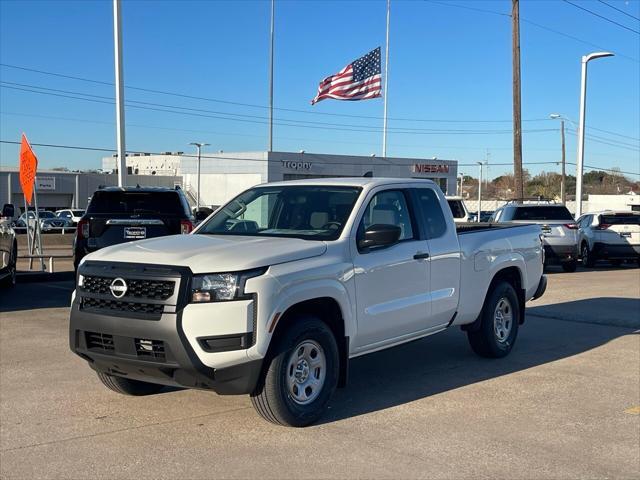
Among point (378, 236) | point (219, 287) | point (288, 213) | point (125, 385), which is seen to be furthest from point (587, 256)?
point (219, 287)

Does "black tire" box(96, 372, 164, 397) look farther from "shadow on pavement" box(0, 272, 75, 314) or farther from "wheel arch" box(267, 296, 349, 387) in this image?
"shadow on pavement" box(0, 272, 75, 314)

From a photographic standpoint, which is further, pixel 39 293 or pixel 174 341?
pixel 39 293

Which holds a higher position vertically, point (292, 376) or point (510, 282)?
point (510, 282)

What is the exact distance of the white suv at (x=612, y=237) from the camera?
21.1m

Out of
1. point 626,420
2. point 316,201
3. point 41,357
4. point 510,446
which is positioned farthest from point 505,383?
point 41,357

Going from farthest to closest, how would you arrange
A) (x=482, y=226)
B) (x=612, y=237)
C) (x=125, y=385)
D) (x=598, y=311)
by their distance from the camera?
(x=612, y=237) < (x=598, y=311) < (x=482, y=226) < (x=125, y=385)

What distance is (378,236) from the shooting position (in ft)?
19.6

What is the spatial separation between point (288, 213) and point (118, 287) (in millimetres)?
1855

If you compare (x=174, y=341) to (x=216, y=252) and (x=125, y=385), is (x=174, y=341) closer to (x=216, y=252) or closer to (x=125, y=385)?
(x=216, y=252)

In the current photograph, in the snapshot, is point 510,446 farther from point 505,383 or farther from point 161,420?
point 161,420

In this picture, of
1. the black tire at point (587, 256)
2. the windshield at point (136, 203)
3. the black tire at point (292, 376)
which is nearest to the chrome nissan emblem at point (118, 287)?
the black tire at point (292, 376)

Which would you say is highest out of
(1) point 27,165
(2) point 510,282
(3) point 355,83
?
(3) point 355,83

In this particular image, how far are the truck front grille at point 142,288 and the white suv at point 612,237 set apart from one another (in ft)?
57.9

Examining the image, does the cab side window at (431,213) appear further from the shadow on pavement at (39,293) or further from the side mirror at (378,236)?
the shadow on pavement at (39,293)
